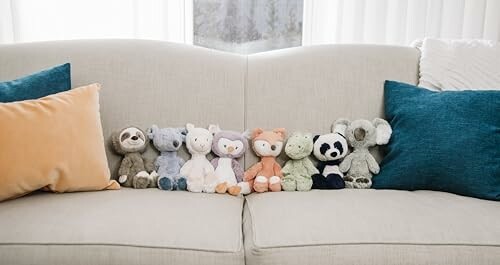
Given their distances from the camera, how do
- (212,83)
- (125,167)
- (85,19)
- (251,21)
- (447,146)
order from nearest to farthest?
(447,146), (125,167), (212,83), (85,19), (251,21)

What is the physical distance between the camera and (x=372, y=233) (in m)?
1.16

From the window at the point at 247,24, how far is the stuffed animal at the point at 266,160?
32.3 inches

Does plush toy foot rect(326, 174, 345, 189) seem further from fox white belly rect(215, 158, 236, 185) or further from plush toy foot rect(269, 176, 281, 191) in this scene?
fox white belly rect(215, 158, 236, 185)

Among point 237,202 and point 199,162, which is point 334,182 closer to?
point 237,202

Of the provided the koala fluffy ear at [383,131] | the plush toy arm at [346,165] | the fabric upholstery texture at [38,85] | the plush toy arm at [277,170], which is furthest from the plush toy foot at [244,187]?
the fabric upholstery texture at [38,85]

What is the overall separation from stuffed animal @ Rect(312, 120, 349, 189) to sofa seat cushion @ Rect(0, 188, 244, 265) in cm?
39

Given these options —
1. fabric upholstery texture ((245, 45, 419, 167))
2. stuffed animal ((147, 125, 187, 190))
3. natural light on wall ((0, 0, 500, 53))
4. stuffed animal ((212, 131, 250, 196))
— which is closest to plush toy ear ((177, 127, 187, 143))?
stuffed animal ((147, 125, 187, 190))

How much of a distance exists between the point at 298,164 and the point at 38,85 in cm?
86

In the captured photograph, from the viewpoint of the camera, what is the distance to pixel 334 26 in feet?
7.12

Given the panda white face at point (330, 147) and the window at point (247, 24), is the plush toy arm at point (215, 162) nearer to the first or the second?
the panda white face at point (330, 147)

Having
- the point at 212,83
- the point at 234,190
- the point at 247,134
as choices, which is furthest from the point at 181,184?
the point at 212,83

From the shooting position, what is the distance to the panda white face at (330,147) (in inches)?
61.7

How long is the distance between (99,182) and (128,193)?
0.30 ft

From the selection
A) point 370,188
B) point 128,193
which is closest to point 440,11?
point 370,188
